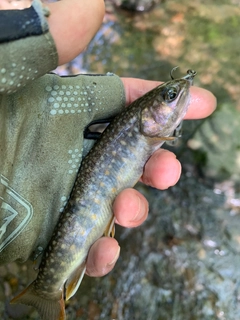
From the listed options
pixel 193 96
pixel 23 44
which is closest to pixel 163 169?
pixel 193 96

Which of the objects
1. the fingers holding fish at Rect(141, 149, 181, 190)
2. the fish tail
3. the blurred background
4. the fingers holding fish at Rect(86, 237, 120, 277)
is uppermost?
the fingers holding fish at Rect(141, 149, 181, 190)

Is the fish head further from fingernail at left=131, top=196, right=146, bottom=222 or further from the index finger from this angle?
fingernail at left=131, top=196, right=146, bottom=222

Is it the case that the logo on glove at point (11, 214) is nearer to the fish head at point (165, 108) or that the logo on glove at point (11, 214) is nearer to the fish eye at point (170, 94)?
the fish head at point (165, 108)

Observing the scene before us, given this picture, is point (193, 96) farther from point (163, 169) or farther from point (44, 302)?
point (44, 302)

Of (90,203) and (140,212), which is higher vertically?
(90,203)

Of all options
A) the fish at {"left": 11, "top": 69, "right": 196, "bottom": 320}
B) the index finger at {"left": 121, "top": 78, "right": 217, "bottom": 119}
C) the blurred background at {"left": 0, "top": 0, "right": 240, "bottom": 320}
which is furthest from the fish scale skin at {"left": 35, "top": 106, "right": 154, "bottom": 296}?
the blurred background at {"left": 0, "top": 0, "right": 240, "bottom": 320}

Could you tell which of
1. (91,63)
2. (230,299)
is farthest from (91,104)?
(91,63)

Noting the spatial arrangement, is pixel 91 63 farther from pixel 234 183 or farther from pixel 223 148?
pixel 234 183
